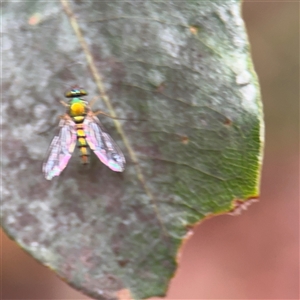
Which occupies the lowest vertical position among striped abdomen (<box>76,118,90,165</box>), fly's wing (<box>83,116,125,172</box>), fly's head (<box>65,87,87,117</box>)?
striped abdomen (<box>76,118,90,165</box>)

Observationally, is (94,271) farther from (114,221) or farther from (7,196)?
(7,196)

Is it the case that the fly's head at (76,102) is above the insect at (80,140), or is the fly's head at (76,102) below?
above

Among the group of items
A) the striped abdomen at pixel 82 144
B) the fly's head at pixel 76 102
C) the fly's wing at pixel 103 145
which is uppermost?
the fly's head at pixel 76 102

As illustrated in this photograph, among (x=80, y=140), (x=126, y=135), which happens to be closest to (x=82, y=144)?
(x=80, y=140)

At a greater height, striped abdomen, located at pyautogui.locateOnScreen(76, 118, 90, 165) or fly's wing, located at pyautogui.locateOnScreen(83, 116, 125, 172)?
fly's wing, located at pyautogui.locateOnScreen(83, 116, 125, 172)
